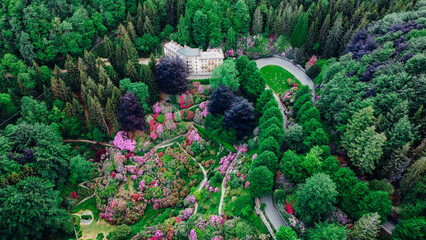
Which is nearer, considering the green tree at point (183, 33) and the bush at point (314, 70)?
the bush at point (314, 70)

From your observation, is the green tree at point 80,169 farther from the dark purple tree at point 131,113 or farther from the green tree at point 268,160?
the green tree at point 268,160

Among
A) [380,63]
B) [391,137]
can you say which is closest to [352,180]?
[391,137]

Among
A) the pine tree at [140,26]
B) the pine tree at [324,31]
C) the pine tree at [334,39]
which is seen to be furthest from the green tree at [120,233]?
the pine tree at [324,31]

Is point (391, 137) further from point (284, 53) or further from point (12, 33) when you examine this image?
point (12, 33)

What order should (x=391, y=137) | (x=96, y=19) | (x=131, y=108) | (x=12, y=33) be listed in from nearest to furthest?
(x=391, y=137) → (x=131, y=108) → (x=12, y=33) → (x=96, y=19)

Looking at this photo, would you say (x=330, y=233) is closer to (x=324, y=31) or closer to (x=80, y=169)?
(x=80, y=169)
